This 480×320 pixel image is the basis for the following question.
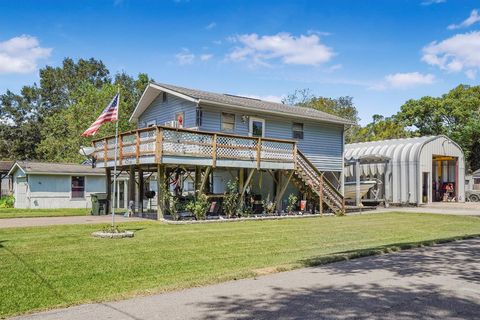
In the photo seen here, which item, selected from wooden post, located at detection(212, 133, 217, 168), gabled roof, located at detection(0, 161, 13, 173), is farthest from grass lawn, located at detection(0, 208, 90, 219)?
gabled roof, located at detection(0, 161, 13, 173)

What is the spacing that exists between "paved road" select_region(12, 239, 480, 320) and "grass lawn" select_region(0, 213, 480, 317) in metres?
0.49

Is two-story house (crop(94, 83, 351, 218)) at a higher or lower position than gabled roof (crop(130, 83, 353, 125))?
lower

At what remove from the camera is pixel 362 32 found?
19578mm

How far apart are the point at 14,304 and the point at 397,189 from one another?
25.7 metres

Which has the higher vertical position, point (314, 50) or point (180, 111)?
point (314, 50)

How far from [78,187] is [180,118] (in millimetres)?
11536

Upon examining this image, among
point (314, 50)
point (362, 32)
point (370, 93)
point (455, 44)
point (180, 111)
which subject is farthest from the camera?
point (370, 93)

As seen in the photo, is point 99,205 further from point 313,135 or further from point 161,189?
point 313,135

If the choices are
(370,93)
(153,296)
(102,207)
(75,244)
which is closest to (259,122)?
(102,207)

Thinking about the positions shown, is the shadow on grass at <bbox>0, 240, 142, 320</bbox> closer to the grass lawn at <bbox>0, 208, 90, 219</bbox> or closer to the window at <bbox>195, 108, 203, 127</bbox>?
the window at <bbox>195, 108, 203, 127</bbox>

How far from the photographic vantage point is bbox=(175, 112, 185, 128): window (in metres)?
21.0

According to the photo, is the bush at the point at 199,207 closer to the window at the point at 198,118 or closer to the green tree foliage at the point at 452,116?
the window at the point at 198,118

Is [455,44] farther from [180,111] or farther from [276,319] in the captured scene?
[276,319]

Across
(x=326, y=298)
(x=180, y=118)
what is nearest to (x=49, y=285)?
(x=326, y=298)
